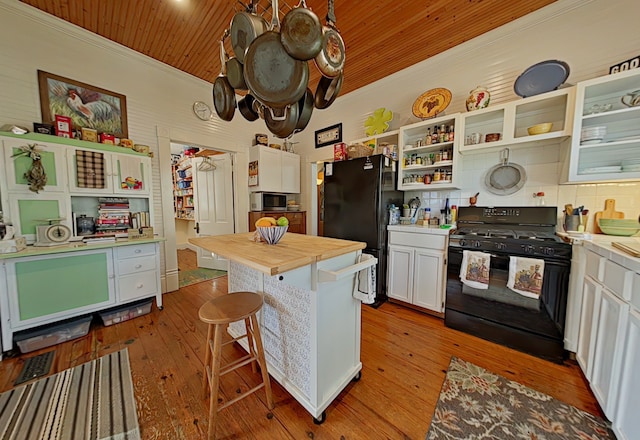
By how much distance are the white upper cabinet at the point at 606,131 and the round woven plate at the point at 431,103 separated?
3.28 ft

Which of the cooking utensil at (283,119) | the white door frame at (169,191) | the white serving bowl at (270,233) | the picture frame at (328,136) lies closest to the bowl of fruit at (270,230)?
the white serving bowl at (270,233)

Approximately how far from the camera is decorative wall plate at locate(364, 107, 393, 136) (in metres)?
2.88

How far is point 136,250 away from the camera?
2.31 meters

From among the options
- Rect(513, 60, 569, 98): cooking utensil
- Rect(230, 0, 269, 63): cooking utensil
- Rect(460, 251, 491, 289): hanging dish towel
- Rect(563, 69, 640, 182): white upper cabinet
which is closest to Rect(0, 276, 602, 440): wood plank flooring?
Rect(460, 251, 491, 289): hanging dish towel

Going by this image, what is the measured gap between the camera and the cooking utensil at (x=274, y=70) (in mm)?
956

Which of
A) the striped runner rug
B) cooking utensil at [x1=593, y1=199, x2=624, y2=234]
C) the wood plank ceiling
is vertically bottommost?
the striped runner rug

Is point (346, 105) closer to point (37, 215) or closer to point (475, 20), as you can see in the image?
point (475, 20)

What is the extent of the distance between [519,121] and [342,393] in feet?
9.45

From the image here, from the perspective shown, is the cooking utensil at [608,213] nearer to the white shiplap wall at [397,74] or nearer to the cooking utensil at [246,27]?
the white shiplap wall at [397,74]

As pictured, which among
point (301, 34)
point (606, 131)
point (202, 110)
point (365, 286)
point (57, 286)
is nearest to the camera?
point (301, 34)

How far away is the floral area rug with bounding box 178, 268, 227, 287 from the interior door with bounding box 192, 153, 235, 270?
93 millimetres

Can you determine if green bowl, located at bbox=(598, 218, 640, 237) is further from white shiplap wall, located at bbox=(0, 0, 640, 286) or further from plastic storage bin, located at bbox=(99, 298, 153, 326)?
plastic storage bin, located at bbox=(99, 298, 153, 326)

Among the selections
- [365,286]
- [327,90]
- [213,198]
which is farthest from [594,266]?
[213,198]

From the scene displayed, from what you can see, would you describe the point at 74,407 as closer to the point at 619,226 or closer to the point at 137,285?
the point at 137,285
